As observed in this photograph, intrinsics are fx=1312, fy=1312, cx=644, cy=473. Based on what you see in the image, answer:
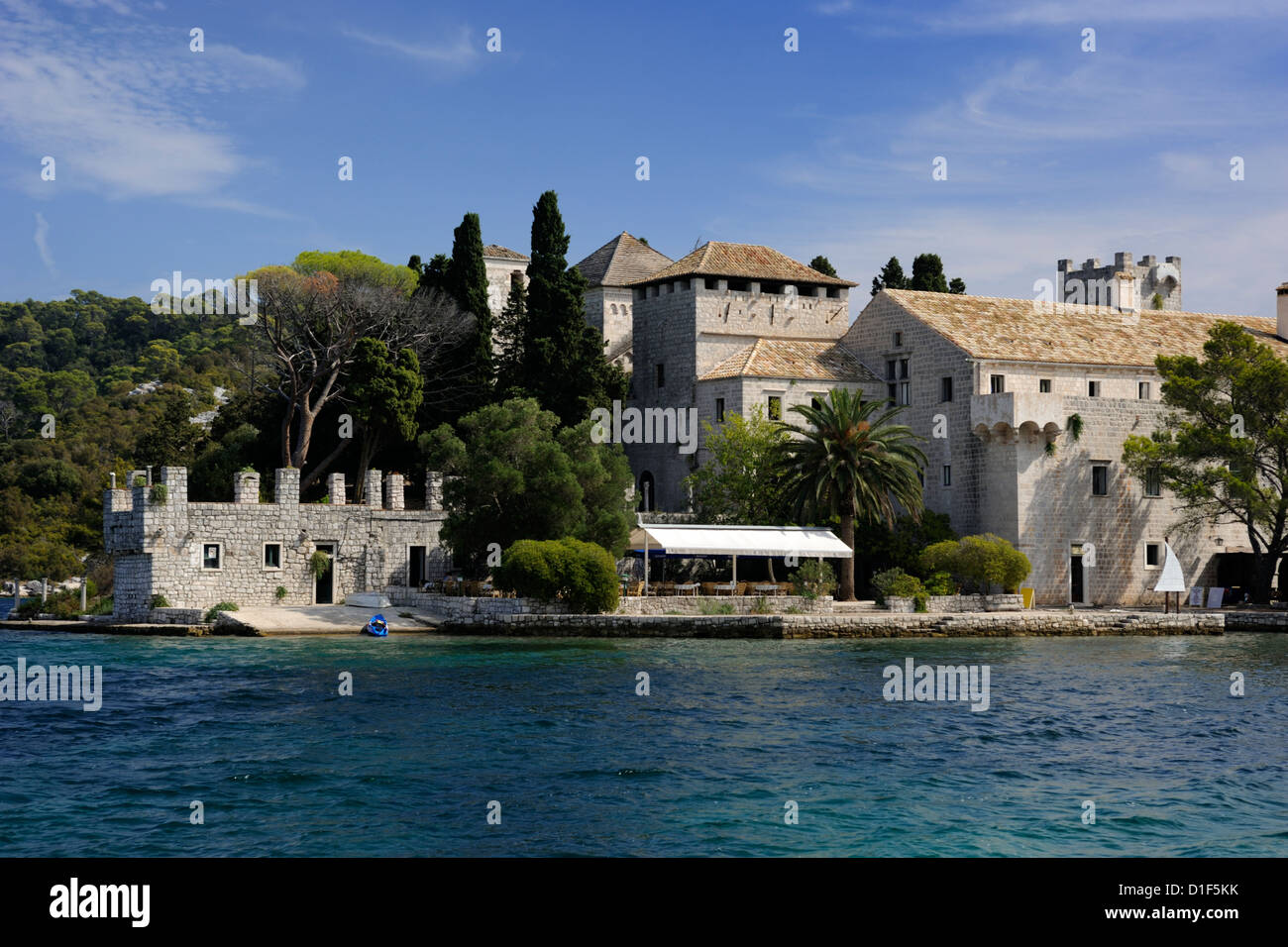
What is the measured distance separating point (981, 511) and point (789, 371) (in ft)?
24.9

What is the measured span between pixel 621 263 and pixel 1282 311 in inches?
937

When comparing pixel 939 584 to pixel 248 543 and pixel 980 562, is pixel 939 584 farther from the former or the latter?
pixel 248 543

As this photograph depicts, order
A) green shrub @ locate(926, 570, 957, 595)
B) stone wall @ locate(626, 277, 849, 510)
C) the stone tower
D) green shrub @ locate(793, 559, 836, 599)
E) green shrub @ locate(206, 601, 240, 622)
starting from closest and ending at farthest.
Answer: green shrub @ locate(206, 601, 240, 622) < green shrub @ locate(793, 559, 836, 599) < green shrub @ locate(926, 570, 957, 595) < stone wall @ locate(626, 277, 849, 510) < the stone tower

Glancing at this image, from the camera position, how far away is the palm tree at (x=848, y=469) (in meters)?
34.6

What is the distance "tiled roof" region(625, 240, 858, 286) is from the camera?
45.5 m

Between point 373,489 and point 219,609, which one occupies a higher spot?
point 373,489

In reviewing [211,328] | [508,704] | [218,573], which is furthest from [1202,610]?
[211,328]

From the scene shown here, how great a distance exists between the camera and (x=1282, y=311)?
45656mm

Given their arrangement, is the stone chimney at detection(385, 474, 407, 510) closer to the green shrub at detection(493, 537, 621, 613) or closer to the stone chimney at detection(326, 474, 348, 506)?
the stone chimney at detection(326, 474, 348, 506)

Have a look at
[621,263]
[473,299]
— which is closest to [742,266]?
[621,263]

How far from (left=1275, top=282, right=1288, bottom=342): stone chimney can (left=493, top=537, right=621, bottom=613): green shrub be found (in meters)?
27.6

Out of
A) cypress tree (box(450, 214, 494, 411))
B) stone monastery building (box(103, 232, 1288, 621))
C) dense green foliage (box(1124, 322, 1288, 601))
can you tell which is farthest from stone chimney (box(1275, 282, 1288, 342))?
cypress tree (box(450, 214, 494, 411))

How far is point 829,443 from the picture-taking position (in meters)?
34.8
